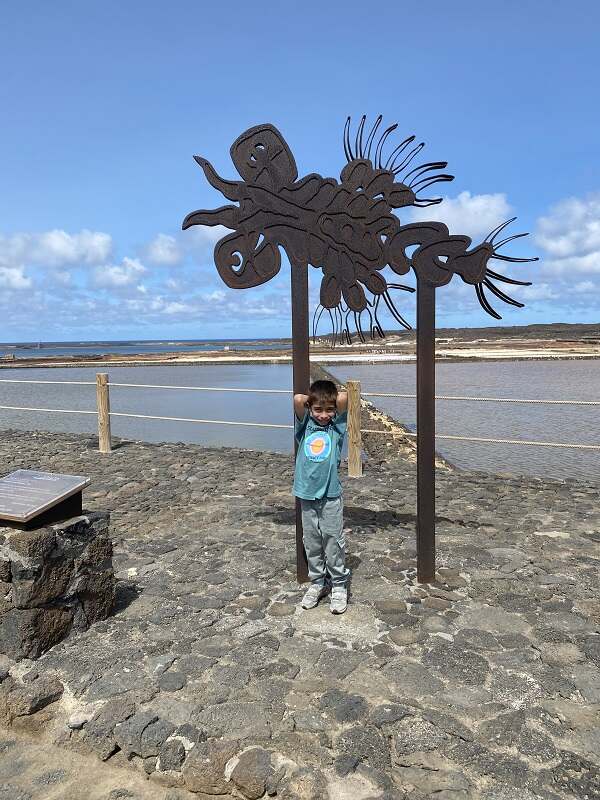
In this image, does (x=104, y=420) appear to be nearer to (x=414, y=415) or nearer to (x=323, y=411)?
(x=323, y=411)

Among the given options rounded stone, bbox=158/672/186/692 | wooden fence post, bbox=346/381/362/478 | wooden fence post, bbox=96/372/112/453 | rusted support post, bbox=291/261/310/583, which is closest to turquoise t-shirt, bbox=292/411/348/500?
rusted support post, bbox=291/261/310/583

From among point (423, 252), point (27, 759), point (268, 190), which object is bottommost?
point (27, 759)

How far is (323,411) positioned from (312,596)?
111cm

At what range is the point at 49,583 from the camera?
3004 millimetres

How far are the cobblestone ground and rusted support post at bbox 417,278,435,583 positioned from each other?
0.63ft

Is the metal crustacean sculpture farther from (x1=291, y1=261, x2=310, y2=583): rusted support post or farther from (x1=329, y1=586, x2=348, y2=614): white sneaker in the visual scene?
(x1=329, y1=586, x2=348, y2=614): white sneaker

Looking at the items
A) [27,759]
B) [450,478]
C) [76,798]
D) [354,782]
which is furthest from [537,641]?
[450,478]

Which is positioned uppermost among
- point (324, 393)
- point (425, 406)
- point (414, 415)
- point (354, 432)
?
point (324, 393)

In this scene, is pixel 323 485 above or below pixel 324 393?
below

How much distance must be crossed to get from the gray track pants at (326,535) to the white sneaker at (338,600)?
0.04 meters

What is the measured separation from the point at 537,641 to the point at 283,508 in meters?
2.94

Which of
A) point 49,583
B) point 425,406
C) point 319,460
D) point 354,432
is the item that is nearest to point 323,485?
point 319,460

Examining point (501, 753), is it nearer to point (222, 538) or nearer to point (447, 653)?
point (447, 653)

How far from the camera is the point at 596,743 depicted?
2244mm
